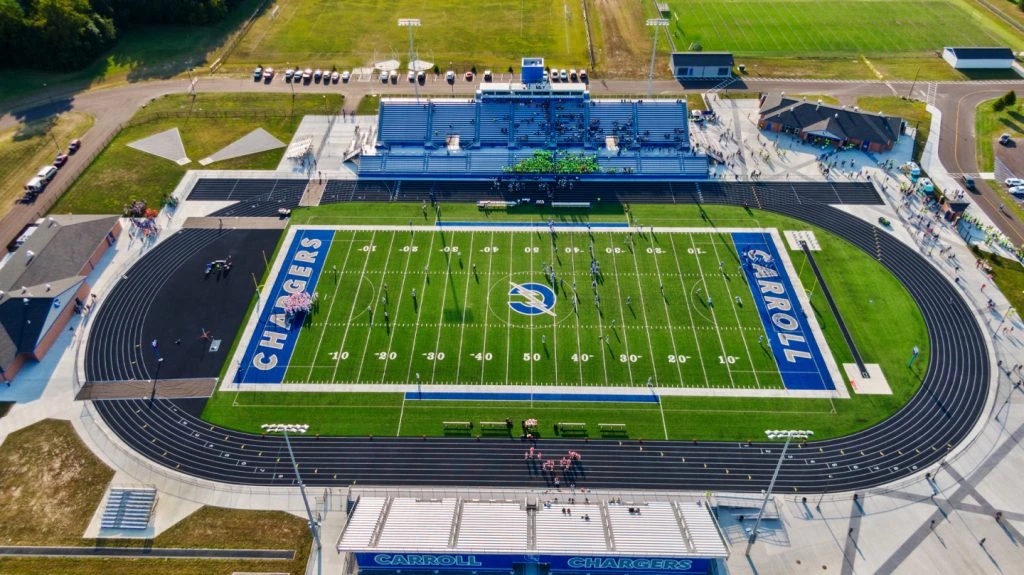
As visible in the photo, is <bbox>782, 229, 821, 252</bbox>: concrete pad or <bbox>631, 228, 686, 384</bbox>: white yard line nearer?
<bbox>631, 228, 686, 384</bbox>: white yard line

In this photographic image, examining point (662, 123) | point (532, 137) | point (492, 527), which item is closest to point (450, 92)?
point (532, 137)

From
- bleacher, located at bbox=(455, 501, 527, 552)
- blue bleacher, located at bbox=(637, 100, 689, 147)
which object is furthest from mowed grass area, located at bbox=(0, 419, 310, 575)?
blue bleacher, located at bbox=(637, 100, 689, 147)

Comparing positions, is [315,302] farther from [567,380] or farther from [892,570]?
[892,570]

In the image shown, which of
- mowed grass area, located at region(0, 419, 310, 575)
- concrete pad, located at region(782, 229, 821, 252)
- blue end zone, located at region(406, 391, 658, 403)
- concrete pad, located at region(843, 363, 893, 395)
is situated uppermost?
concrete pad, located at region(782, 229, 821, 252)

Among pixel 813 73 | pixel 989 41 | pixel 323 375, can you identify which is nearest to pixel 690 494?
pixel 323 375

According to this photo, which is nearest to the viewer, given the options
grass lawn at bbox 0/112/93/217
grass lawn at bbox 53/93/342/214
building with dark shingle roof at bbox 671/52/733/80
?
grass lawn at bbox 53/93/342/214

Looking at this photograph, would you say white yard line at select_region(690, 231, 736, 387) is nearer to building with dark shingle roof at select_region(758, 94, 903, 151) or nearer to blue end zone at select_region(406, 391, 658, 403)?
blue end zone at select_region(406, 391, 658, 403)

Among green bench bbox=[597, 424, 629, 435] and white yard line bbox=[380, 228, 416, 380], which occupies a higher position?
white yard line bbox=[380, 228, 416, 380]

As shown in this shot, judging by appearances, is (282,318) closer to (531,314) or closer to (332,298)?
(332,298)
